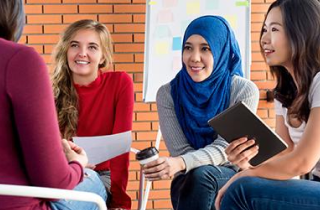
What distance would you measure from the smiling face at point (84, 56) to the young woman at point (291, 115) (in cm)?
103

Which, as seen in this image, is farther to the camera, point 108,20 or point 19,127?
point 108,20

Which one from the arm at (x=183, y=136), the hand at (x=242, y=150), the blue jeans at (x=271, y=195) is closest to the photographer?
the blue jeans at (x=271, y=195)

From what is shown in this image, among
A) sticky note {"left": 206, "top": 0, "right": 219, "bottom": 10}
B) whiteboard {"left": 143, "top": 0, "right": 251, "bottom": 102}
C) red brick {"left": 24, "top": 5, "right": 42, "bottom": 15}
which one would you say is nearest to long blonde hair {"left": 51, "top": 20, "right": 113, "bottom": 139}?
whiteboard {"left": 143, "top": 0, "right": 251, "bottom": 102}

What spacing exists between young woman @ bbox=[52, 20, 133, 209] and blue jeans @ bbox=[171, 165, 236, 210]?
1.48ft

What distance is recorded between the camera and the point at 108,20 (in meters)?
3.98

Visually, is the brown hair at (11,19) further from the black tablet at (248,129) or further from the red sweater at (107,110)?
the red sweater at (107,110)

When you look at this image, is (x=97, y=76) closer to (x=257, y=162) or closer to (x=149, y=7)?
(x=149, y=7)

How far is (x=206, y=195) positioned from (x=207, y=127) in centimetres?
44

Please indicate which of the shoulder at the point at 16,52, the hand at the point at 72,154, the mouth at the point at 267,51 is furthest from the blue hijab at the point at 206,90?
the shoulder at the point at 16,52

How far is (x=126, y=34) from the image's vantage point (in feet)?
13.1

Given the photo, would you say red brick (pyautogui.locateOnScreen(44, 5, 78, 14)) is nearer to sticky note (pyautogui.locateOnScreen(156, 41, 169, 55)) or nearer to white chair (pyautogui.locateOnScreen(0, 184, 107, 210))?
sticky note (pyautogui.locateOnScreen(156, 41, 169, 55))

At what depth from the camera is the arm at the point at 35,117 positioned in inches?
55.9

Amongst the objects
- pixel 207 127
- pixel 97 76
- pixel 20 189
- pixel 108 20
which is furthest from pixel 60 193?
pixel 108 20

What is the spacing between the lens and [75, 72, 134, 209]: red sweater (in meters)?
2.85
